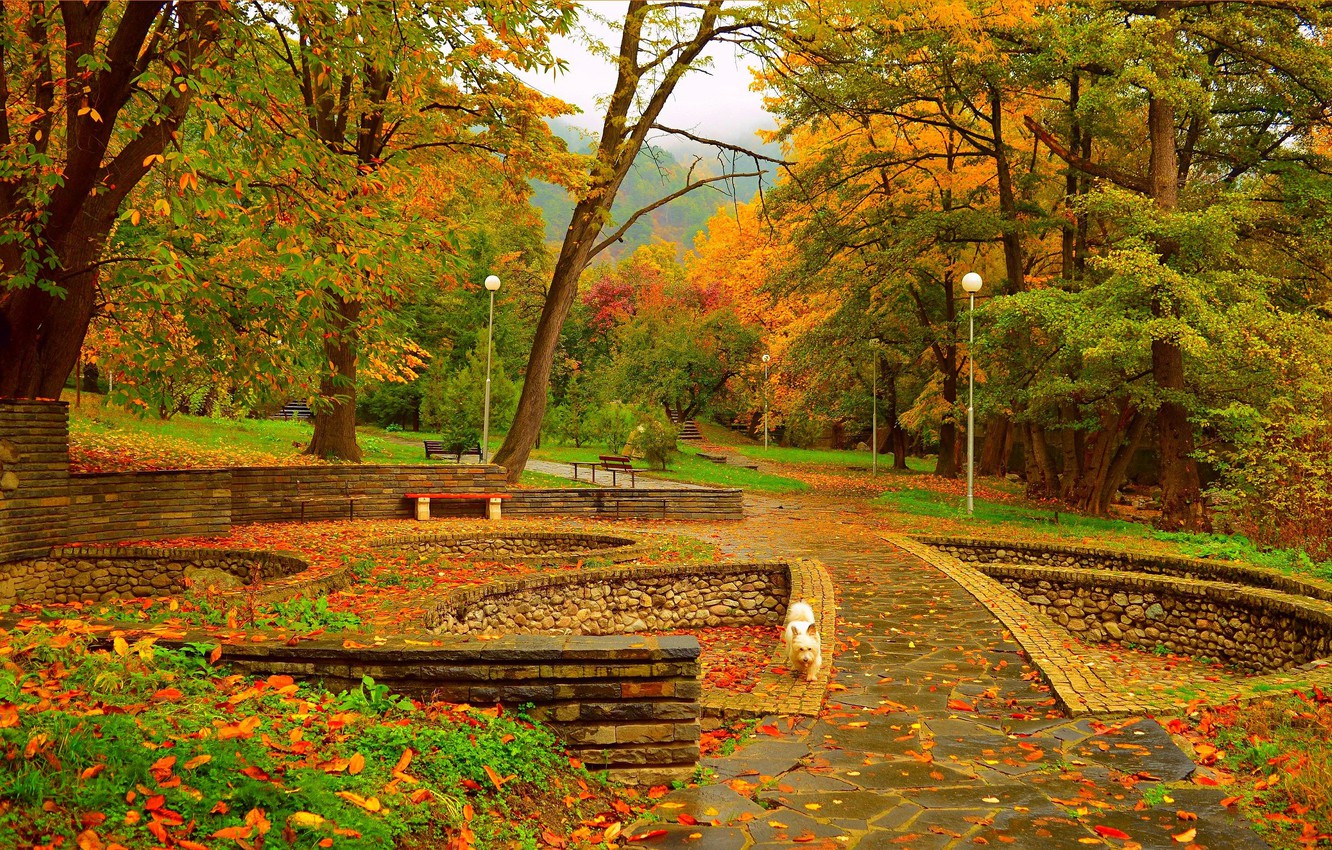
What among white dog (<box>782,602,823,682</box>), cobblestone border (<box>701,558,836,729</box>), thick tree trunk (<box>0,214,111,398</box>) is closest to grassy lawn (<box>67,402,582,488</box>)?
thick tree trunk (<box>0,214,111,398</box>)

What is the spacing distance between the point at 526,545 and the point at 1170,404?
36.8ft

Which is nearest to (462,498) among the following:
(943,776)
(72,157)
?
(72,157)

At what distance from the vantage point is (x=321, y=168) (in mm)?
8297

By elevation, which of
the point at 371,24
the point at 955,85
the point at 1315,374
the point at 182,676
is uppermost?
the point at 955,85

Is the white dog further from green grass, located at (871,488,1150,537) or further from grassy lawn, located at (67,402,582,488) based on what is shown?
grassy lawn, located at (67,402,582,488)

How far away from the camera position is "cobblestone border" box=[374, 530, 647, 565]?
9.97 m

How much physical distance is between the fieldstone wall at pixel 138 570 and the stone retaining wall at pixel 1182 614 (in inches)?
332

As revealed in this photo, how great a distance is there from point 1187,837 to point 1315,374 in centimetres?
1115

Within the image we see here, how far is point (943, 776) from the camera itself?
14.6 feet

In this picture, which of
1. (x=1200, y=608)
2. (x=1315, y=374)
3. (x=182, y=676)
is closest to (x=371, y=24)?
(x=182, y=676)

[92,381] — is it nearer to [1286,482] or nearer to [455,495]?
[455,495]

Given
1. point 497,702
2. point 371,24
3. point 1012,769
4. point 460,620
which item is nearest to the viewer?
point 497,702

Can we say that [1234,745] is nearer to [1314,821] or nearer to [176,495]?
[1314,821]

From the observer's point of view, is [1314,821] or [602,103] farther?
[602,103]
